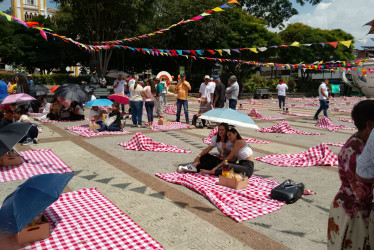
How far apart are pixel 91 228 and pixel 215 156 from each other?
2.81 m

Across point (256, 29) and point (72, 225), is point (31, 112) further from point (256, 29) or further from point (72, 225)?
point (256, 29)

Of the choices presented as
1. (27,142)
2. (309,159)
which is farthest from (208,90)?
(27,142)

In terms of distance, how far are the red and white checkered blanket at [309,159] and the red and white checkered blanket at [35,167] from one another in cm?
419

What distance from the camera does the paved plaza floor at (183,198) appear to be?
3535 mm

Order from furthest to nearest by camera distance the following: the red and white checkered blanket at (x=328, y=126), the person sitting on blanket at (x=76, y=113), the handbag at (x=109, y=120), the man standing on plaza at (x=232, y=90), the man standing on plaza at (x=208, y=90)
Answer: the person sitting on blanket at (x=76, y=113), the red and white checkered blanket at (x=328, y=126), the man standing on plaza at (x=232, y=90), the man standing on plaza at (x=208, y=90), the handbag at (x=109, y=120)

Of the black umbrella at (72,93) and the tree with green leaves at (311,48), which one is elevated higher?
the tree with green leaves at (311,48)

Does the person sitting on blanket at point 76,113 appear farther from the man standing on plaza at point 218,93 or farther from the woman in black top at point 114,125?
the man standing on plaza at point 218,93

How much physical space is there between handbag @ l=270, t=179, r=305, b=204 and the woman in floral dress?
2105 millimetres

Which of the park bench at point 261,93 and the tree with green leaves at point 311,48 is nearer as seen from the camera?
the park bench at point 261,93

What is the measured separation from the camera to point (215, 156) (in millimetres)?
5875

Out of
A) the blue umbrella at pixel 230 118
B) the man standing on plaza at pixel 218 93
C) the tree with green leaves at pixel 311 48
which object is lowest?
the blue umbrella at pixel 230 118

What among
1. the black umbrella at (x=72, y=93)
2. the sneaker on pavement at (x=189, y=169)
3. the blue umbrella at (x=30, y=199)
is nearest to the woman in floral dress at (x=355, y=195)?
the blue umbrella at (x=30, y=199)

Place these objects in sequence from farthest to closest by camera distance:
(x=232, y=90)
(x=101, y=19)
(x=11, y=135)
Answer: (x=101, y=19) → (x=232, y=90) → (x=11, y=135)

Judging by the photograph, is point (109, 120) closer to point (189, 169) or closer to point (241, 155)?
point (189, 169)
